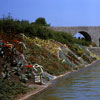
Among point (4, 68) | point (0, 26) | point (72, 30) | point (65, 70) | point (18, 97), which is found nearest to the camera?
point (18, 97)

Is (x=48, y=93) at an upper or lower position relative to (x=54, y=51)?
lower

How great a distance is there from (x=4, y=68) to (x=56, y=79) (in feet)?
11.6

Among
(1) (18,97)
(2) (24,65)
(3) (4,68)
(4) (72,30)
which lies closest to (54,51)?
(2) (24,65)

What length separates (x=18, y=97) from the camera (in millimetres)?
8617

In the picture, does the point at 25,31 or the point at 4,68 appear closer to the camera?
the point at 4,68

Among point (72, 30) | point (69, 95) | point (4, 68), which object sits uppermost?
point (72, 30)

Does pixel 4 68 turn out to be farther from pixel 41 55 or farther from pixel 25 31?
pixel 25 31

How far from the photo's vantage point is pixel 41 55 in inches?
654

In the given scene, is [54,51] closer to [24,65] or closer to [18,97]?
[24,65]

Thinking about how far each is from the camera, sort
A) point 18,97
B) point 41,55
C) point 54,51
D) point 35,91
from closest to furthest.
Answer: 1. point 18,97
2. point 35,91
3. point 41,55
4. point 54,51

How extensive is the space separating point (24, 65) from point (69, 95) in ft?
9.42

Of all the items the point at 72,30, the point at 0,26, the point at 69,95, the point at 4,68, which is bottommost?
the point at 69,95

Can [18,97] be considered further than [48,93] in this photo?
No

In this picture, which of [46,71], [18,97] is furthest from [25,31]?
[18,97]
